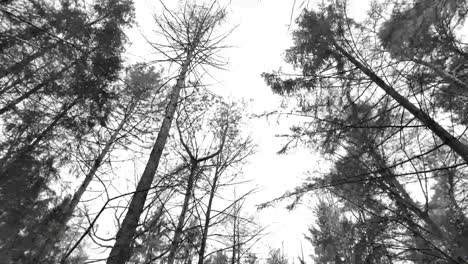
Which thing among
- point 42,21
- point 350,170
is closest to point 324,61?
point 350,170

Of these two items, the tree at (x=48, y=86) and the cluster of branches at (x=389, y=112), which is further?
the tree at (x=48, y=86)

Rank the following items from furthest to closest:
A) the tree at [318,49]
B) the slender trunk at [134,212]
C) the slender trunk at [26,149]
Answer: the slender trunk at [26,149], the tree at [318,49], the slender trunk at [134,212]

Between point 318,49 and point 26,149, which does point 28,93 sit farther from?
point 318,49

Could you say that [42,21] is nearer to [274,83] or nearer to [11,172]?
[11,172]

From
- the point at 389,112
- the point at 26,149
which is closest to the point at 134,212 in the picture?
the point at 389,112

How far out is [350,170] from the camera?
535 cm

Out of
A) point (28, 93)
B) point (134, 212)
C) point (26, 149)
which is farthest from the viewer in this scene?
point (26, 149)

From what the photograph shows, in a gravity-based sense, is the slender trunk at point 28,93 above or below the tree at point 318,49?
below

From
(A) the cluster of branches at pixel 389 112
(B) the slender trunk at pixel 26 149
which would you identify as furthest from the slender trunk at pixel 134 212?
(B) the slender trunk at pixel 26 149

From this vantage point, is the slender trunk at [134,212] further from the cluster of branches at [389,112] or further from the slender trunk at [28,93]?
the slender trunk at [28,93]

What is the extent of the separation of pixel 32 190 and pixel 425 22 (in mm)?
11408

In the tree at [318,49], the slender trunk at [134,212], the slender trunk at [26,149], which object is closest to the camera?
the slender trunk at [134,212]

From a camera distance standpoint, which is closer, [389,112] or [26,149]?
[389,112]

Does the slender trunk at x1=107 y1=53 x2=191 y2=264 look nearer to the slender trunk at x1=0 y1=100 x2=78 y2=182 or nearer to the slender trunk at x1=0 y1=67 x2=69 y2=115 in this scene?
the slender trunk at x1=0 y1=67 x2=69 y2=115
